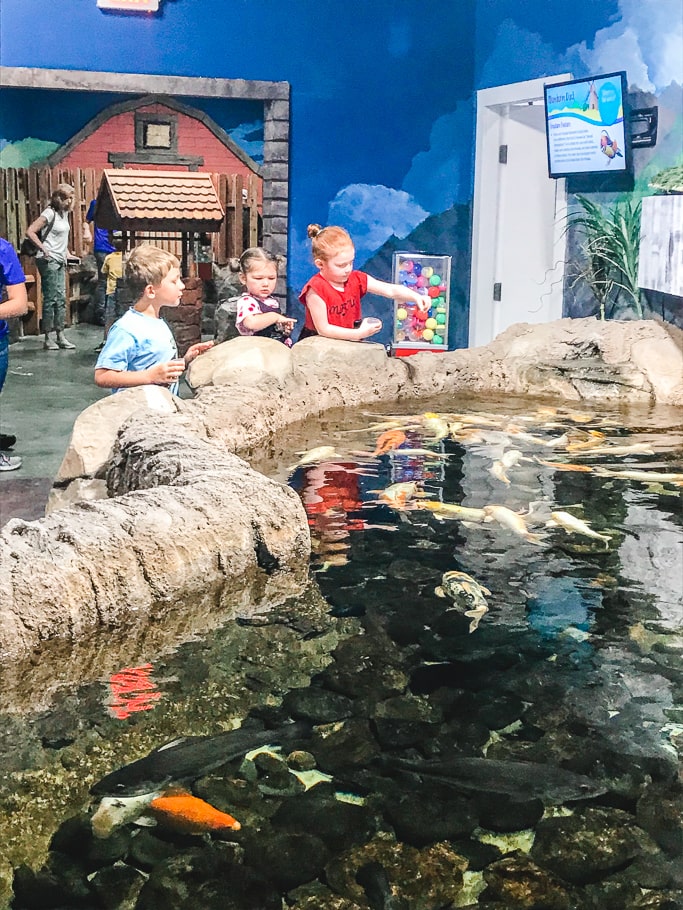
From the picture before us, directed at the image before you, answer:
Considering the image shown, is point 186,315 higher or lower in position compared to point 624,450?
higher

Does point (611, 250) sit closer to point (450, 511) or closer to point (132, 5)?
point (132, 5)

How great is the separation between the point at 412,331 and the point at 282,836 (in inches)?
283

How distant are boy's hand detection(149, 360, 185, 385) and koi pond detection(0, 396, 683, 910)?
3.82 ft

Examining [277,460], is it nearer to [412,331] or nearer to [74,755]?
[74,755]

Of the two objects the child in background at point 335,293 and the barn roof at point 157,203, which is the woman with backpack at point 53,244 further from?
the child in background at point 335,293

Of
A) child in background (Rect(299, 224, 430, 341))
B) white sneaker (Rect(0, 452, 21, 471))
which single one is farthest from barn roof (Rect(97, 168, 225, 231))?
child in background (Rect(299, 224, 430, 341))

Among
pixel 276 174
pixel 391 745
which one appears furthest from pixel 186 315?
pixel 391 745

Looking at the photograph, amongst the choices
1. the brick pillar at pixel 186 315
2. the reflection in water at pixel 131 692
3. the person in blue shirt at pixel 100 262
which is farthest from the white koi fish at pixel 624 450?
the person in blue shirt at pixel 100 262

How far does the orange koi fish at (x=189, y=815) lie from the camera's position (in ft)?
6.10

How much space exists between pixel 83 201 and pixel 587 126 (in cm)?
911

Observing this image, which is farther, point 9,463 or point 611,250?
point 611,250

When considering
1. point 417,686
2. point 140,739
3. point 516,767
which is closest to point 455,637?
point 417,686

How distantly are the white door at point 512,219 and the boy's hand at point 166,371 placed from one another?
540 centimetres

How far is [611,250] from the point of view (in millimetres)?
8141
